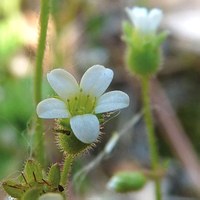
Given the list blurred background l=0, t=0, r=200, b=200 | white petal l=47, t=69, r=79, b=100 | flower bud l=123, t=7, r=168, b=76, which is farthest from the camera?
blurred background l=0, t=0, r=200, b=200

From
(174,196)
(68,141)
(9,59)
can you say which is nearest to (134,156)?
(174,196)

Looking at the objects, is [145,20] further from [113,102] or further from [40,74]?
[113,102]

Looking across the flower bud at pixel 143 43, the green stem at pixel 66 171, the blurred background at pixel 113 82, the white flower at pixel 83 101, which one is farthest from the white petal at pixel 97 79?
the blurred background at pixel 113 82

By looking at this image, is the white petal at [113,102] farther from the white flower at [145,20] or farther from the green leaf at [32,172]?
the white flower at [145,20]

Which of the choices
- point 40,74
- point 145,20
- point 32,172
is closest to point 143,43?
point 145,20

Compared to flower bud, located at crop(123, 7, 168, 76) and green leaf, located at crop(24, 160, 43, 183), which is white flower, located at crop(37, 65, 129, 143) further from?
flower bud, located at crop(123, 7, 168, 76)

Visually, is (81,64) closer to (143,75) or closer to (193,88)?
(193,88)

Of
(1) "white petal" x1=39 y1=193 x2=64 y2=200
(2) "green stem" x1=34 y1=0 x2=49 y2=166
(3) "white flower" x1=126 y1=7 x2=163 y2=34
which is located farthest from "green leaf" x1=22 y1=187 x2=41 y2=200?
(3) "white flower" x1=126 y1=7 x2=163 y2=34
